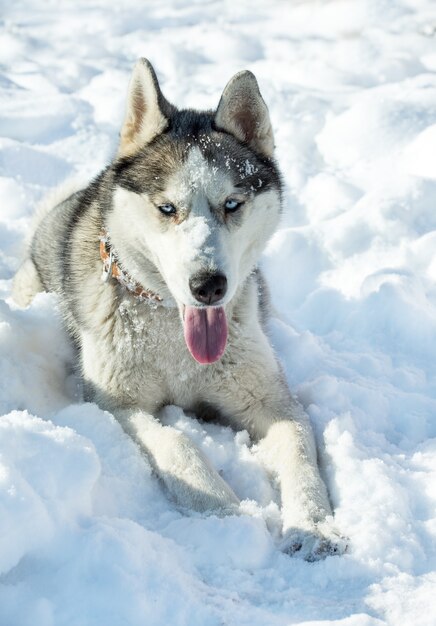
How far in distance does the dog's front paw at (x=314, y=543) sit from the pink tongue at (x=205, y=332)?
2.31 ft

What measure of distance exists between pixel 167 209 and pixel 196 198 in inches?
4.5

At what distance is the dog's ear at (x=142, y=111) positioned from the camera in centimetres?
261

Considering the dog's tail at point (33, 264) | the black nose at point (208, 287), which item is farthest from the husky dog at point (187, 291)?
the dog's tail at point (33, 264)

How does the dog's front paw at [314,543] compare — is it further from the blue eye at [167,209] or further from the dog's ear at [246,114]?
the dog's ear at [246,114]

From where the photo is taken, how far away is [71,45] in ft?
26.6

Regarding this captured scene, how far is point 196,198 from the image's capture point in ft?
7.95

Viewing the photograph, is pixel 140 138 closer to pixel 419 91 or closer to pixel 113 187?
pixel 113 187

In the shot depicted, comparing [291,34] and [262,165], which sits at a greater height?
[262,165]

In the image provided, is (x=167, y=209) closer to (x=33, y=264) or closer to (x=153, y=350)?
(x=153, y=350)

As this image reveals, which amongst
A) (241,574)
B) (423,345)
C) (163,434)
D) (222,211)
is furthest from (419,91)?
(241,574)

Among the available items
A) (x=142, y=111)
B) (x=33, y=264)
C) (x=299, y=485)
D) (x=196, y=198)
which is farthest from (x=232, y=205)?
(x=33, y=264)

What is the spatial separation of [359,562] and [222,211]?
123 cm

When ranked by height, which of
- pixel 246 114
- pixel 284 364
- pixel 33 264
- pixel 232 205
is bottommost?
pixel 284 364

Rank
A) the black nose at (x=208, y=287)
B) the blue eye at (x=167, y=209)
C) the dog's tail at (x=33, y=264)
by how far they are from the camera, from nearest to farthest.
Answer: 1. the black nose at (x=208, y=287)
2. the blue eye at (x=167, y=209)
3. the dog's tail at (x=33, y=264)
